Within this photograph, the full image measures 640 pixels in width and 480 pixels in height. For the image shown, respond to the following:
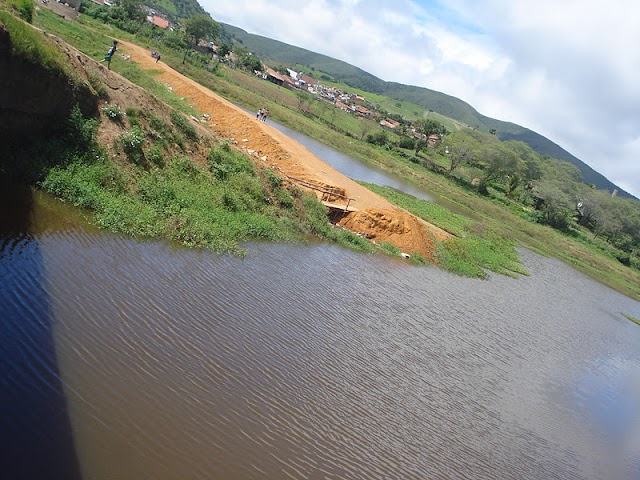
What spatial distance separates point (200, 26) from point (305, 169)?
70.0 meters

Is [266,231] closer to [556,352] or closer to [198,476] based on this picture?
[198,476]

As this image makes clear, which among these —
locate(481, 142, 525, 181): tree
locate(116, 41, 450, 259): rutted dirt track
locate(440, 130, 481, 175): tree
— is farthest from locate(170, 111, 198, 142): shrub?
locate(481, 142, 525, 181): tree

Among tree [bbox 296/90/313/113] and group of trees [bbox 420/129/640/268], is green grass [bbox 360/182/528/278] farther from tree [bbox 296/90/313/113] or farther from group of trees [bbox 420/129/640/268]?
tree [bbox 296/90/313/113]

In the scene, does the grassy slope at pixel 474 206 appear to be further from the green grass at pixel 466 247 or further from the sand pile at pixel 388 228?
the sand pile at pixel 388 228

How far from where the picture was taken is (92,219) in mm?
12055

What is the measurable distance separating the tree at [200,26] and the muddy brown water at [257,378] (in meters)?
80.4

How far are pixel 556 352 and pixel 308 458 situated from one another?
54.7 feet

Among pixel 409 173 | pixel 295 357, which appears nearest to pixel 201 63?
pixel 409 173

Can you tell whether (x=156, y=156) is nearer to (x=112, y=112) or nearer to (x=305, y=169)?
(x=112, y=112)

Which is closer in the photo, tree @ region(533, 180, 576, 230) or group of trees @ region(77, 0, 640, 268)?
tree @ region(533, 180, 576, 230)

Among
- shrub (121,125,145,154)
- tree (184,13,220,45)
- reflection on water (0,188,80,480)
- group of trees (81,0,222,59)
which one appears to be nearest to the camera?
reflection on water (0,188,80,480)

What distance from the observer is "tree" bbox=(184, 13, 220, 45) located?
273 ft

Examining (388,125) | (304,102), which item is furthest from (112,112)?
(388,125)

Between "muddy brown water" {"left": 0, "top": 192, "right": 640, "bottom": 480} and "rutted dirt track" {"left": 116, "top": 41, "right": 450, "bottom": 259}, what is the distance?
715cm
